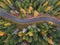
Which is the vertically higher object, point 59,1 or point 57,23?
point 59,1

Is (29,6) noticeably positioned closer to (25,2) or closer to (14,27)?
(25,2)

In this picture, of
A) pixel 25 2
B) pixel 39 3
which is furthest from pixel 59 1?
pixel 25 2

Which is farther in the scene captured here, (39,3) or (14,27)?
(39,3)

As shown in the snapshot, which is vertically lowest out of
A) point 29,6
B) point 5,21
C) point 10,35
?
point 10,35

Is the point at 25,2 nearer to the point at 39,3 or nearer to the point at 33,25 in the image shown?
the point at 39,3

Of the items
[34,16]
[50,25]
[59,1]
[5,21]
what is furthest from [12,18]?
[59,1]

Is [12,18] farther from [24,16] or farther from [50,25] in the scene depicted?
[50,25]

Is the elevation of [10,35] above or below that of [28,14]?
below
